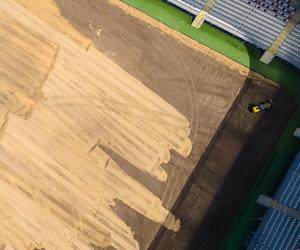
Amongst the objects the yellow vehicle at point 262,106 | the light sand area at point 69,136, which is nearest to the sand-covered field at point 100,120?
the light sand area at point 69,136

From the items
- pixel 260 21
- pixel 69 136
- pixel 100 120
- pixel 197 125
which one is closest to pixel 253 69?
Answer: pixel 260 21

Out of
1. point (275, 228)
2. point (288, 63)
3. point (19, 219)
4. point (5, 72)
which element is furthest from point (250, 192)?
point (5, 72)

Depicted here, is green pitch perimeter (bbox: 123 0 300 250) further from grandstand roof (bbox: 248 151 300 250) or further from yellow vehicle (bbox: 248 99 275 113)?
yellow vehicle (bbox: 248 99 275 113)

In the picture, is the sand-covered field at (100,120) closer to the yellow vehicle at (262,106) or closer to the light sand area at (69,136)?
the light sand area at (69,136)

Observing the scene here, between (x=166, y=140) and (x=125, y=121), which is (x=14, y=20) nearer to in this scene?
(x=125, y=121)

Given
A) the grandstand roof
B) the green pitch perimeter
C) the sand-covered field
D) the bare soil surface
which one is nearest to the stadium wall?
the green pitch perimeter

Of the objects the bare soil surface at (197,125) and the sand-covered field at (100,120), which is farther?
the sand-covered field at (100,120)

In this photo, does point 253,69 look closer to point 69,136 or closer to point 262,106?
point 262,106
